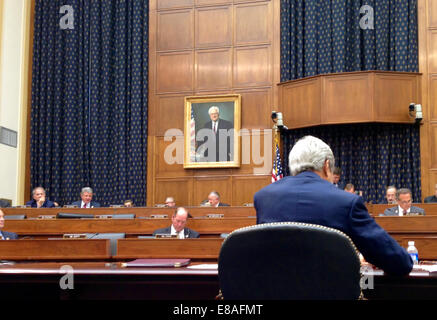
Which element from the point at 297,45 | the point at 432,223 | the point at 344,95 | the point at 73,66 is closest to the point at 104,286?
the point at 432,223

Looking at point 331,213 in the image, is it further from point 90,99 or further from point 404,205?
point 90,99

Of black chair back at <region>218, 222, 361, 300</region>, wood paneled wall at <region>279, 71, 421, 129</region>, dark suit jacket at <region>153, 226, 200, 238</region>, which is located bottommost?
dark suit jacket at <region>153, 226, 200, 238</region>

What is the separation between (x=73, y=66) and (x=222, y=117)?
12.3ft

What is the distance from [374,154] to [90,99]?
6.22 metres

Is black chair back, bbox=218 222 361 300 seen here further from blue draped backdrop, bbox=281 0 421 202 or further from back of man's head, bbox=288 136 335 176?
blue draped backdrop, bbox=281 0 421 202

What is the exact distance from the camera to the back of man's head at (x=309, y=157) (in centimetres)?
232

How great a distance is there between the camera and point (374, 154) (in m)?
11.2

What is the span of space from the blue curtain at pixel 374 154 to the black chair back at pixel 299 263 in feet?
30.8

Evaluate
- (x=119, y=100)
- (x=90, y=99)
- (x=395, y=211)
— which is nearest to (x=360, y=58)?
(x=395, y=211)

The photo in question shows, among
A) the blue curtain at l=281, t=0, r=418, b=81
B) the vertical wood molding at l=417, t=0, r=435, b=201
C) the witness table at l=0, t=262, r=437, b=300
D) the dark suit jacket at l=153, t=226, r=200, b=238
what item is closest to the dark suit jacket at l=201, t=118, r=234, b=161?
the blue curtain at l=281, t=0, r=418, b=81

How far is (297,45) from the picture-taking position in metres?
11.6

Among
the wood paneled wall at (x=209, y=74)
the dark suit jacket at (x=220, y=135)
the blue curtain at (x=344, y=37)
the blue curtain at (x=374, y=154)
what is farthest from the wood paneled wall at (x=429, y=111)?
the dark suit jacket at (x=220, y=135)

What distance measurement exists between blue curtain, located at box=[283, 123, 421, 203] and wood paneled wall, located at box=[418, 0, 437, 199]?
0.14 meters

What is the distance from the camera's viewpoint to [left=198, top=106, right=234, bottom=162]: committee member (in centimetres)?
1151
